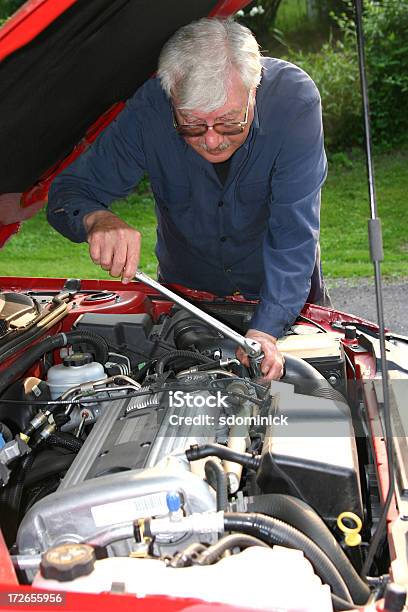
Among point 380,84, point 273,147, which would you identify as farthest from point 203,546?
point 380,84

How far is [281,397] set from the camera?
206 centimetres

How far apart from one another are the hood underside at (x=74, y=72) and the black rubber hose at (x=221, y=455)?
3.52 feet

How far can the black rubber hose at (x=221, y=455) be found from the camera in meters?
1.83

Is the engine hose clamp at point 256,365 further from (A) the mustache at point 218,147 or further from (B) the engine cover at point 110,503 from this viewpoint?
(A) the mustache at point 218,147

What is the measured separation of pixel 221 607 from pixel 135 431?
0.71 m

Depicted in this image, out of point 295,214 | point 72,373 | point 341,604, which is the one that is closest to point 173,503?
point 341,604

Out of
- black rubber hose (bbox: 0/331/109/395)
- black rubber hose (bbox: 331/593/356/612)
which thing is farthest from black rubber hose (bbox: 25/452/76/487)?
black rubber hose (bbox: 331/593/356/612)

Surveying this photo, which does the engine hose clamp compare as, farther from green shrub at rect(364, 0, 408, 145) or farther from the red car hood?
green shrub at rect(364, 0, 408, 145)

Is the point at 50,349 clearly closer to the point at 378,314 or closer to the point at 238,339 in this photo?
the point at 238,339

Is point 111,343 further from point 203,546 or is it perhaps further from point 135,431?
point 203,546

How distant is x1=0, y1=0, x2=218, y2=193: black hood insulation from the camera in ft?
7.14

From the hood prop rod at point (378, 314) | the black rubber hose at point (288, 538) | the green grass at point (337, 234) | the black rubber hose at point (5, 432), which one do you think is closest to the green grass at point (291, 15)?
the green grass at point (337, 234)

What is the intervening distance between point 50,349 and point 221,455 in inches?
35.1

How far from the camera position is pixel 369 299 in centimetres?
668
